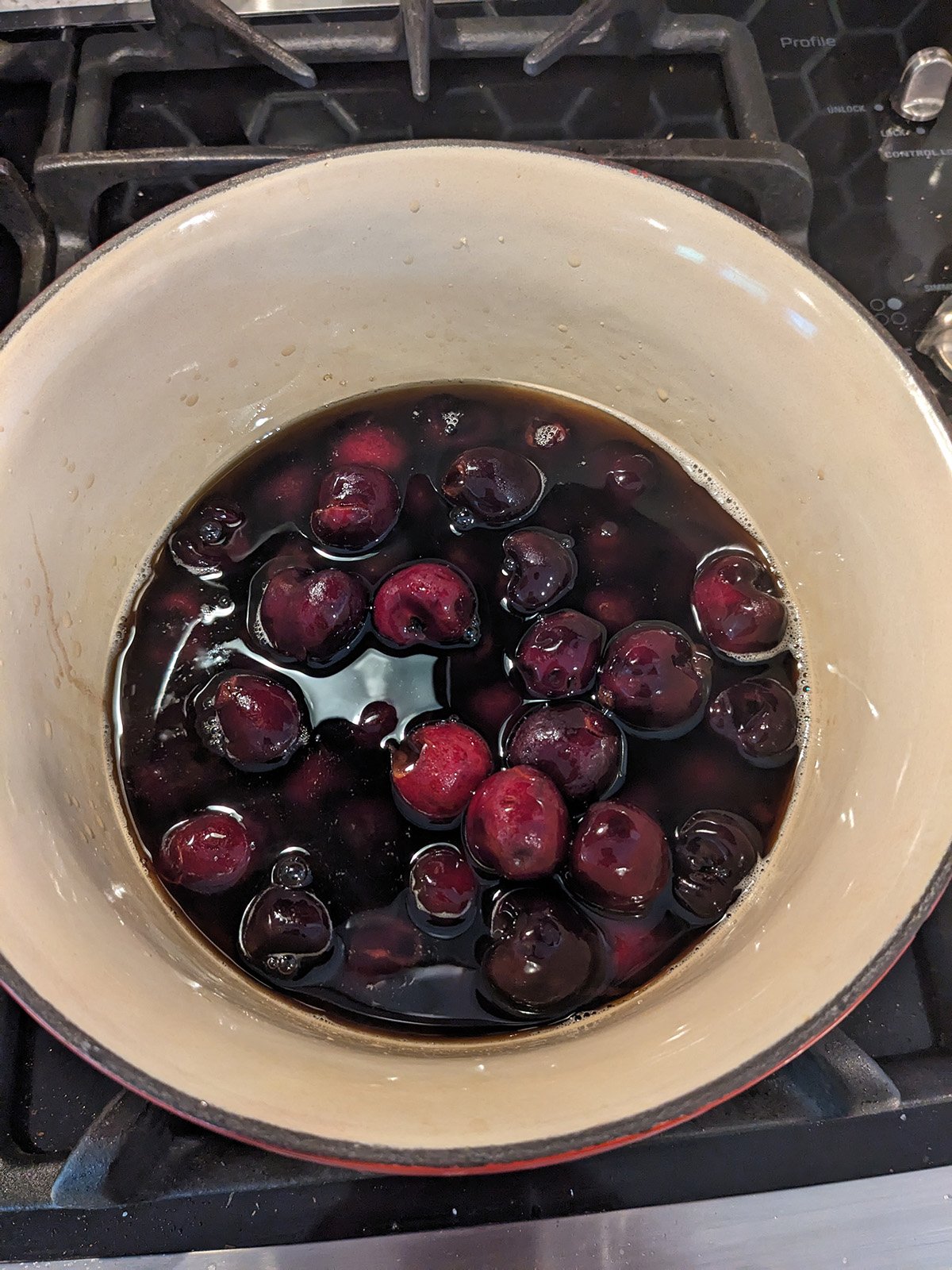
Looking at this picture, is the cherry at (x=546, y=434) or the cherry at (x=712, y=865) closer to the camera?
the cherry at (x=712, y=865)

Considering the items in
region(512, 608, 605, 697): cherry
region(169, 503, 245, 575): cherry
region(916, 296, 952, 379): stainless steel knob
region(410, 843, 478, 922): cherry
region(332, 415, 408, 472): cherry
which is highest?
region(916, 296, 952, 379): stainless steel knob

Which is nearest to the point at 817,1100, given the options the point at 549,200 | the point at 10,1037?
the point at 10,1037

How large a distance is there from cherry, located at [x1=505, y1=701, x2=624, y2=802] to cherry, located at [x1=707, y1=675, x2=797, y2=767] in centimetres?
11

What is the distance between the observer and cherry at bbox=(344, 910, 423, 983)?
75cm

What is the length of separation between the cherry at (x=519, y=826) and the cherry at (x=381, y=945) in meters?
0.09

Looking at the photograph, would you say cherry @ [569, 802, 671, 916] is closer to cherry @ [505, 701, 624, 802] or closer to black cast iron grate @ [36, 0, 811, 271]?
cherry @ [505, 701, 624, 802]

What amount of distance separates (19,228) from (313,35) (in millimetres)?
389

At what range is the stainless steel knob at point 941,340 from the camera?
0.91m

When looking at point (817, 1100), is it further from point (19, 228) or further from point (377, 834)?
point (19, 228)

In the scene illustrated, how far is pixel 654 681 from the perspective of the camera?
2.64 ft

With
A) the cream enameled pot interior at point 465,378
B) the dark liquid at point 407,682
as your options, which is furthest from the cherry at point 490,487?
the cream enameled pot interior at point 465,378

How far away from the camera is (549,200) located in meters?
0.76

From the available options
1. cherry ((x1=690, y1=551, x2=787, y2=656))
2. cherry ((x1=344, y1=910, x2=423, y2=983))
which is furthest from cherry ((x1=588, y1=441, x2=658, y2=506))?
cherry ((x1=344, y1=910, x2=423, y2=983))

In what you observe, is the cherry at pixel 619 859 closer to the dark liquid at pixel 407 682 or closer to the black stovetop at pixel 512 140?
→ the dark liquid at pixel 407 682
